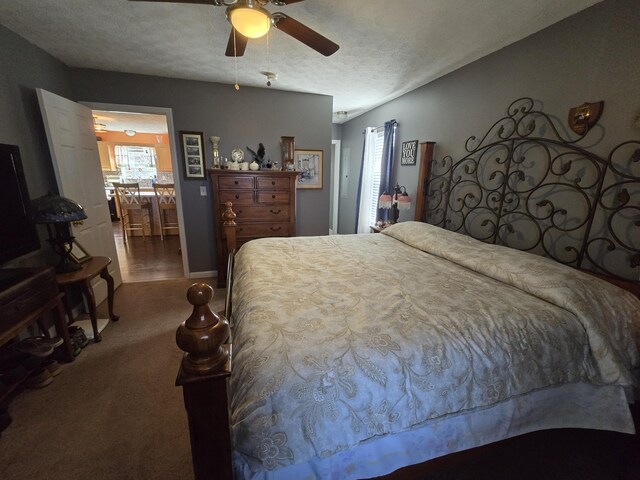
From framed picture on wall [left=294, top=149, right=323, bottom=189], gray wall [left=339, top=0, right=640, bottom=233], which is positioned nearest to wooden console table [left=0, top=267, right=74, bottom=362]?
framed picture on wall [left=294, top=149, right=323, bottom=189]

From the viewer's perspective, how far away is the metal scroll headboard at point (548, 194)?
1.52m

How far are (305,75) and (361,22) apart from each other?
1.19m

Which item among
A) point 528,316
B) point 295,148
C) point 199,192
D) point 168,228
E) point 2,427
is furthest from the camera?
point 168,228

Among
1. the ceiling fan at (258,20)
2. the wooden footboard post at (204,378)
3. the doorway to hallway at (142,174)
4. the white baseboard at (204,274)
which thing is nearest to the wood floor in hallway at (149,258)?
the doorway to hallway at (142,174)

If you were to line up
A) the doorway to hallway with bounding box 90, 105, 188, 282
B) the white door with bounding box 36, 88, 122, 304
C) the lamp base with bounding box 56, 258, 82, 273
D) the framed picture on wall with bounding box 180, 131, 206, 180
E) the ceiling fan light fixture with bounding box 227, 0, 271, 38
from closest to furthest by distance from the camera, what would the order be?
the ceiling fan light fixture with bounding box 227, 0, 271, 38, the lamp base with bounding box 56, 258, 82, 273, the white door with bounding box 36, 88, 122, 304, the framed picture on wall with bounding box 180, 131, 206, 180, the doorway to hallway with bounding box 90, 105, 188, 282

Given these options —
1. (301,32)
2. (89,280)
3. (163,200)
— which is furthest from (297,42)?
(163,200)

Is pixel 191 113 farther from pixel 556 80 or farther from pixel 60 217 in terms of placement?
pixel 556 80

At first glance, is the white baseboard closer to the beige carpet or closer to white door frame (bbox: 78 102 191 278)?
white door frame (bbox: 78 102 191 278)

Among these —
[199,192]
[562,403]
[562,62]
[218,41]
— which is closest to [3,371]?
[199,192]

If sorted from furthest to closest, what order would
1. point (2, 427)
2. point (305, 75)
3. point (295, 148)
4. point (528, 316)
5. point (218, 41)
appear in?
point (295, 148)
point (305, 75)
point (218, 41)
point (2, 427)
point (528, 316)

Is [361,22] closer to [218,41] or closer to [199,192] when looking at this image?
[218,41]

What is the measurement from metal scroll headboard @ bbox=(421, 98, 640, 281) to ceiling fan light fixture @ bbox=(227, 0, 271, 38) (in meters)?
1.94

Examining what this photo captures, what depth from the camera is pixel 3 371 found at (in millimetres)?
1597

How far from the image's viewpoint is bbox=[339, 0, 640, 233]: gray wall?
1489mm
